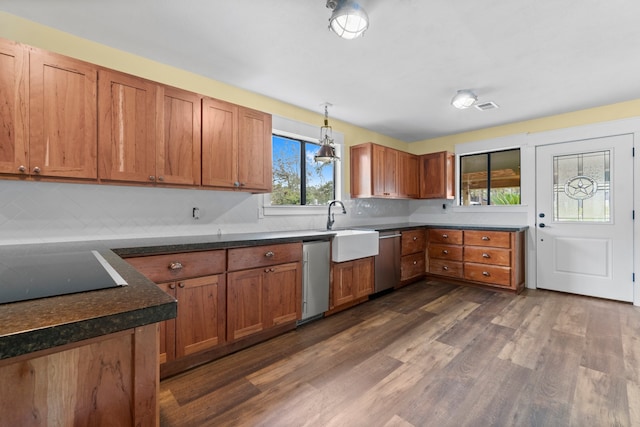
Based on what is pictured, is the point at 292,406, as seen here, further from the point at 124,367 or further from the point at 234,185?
the point at 234,185

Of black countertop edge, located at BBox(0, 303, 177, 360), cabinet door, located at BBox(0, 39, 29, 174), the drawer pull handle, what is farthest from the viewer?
the drawer pull handle

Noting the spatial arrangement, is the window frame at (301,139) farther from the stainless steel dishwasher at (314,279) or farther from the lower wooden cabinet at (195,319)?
the lower wooden cabinet at (195,319)

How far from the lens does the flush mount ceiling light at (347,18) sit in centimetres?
173

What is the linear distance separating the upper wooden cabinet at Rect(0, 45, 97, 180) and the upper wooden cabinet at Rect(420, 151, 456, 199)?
444 cm

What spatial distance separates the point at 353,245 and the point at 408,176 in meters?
2.15

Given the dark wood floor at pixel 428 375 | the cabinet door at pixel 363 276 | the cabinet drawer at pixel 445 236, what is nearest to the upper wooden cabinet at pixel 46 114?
the dark wood floor at pixel 428 375

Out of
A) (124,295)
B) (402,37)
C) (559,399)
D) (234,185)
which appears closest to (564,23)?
(402,37)

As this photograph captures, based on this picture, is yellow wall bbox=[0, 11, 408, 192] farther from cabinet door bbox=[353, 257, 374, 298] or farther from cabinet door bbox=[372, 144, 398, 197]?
cabinet door bbox=[353, 257, 374, 298]

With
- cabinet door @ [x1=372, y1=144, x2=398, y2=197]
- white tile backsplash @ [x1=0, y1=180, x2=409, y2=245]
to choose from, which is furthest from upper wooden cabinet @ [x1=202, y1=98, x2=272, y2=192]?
cabinet door @ [x1=372, y1=144, x2=398, y2=197]

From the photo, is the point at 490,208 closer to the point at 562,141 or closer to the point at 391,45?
the point at 562,141

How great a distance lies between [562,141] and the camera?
155 inches

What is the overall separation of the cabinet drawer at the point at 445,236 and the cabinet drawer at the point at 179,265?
345 centimetres

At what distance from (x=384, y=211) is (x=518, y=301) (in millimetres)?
2201

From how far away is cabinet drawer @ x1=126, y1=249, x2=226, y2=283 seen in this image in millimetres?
1927
